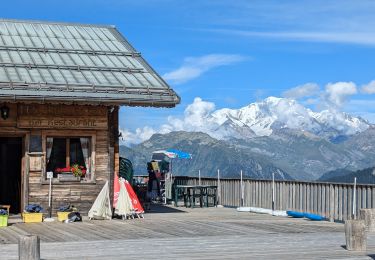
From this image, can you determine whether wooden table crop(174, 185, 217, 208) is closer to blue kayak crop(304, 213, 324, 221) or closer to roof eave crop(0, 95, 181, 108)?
blue kayak crop(304, 213, 324, 221)

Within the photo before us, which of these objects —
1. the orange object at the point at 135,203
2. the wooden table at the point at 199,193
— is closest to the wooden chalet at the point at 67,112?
the orange object at the point at 135,203

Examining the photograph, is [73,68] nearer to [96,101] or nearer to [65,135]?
[65,135]

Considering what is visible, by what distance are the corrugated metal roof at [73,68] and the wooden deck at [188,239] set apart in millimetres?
3531

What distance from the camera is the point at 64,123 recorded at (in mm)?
22547

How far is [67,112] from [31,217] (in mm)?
3305

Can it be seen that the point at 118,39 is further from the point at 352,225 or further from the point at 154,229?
the point at 352,225

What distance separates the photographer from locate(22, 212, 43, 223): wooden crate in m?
21.2

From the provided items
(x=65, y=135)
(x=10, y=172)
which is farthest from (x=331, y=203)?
(x=10, y=172)

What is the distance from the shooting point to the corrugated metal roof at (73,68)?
70.8 ft

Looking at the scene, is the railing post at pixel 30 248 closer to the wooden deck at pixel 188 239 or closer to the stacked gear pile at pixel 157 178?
the wooden deck at pixel 188 239

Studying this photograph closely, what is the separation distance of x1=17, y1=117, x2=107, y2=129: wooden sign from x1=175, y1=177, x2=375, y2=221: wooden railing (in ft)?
22.2

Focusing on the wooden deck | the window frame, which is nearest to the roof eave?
the window frame

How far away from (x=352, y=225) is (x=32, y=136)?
35.2 ft

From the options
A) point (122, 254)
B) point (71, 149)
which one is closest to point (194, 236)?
point (122, 254)
